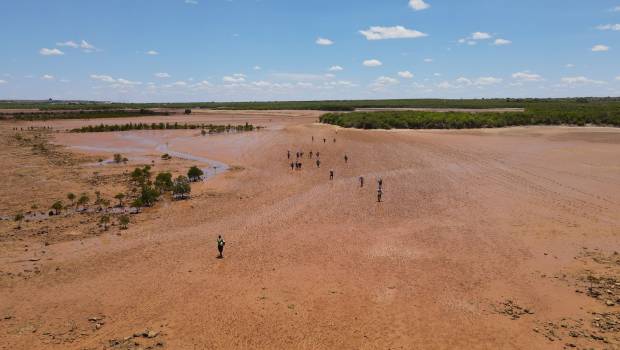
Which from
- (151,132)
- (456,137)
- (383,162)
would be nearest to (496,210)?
(383,162)

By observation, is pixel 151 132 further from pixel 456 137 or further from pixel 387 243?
pixel 387 243

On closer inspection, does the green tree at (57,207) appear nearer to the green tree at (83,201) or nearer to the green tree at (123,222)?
the green tree at (83,201)

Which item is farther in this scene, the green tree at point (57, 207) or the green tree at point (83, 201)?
the green tree at point (83, 201)

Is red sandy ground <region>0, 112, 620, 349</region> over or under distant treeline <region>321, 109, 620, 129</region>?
under

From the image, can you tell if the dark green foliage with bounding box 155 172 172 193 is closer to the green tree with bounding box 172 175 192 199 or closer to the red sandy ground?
the green tree with bounding box 172 175 192 199

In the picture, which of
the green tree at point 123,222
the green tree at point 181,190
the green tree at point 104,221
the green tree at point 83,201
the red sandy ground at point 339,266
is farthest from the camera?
the green tree at point 181,190

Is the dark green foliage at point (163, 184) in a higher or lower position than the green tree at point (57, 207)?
higher

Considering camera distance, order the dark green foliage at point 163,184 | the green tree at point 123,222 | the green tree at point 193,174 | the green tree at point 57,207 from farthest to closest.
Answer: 1. the green tree at point 193,174
2. the dark green foliage at point 163,184
3. the green tree at point 57,207
4. the green tree at point 123,222

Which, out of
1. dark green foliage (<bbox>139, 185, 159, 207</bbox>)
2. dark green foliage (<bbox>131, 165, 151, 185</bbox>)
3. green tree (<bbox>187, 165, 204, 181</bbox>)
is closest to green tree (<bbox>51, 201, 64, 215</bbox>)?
dark green foliage (<bbox>139, 185, 159, 207</bbox>)

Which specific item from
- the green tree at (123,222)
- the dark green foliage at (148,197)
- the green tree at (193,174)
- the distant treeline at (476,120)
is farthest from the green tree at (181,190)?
the distant treeline at (476,120)

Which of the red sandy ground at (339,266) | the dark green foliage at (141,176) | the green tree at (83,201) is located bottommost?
the red sandy ground at (339,266)
